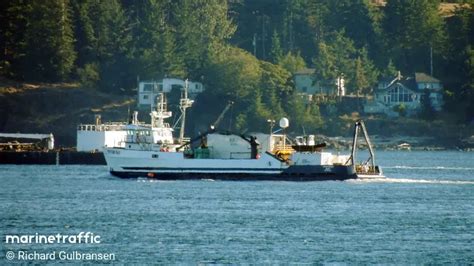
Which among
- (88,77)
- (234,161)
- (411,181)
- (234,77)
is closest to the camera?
(234,161)

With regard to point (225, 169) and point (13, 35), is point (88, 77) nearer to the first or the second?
point (13, 35)

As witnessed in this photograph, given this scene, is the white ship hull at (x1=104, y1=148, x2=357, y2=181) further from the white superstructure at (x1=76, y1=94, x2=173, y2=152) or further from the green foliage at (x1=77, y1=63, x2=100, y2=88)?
the green foliage at (x1=77, y1=63, x2=100, y2=88)

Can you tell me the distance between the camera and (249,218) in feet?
280

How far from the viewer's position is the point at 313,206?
9294cm

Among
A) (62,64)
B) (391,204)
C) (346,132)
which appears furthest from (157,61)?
(391,204)

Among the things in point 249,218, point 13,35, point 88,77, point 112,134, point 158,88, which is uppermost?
point 13,35

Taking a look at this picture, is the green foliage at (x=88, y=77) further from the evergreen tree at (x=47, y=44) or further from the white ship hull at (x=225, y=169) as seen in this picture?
the white ship hull at (x=225, y=169)

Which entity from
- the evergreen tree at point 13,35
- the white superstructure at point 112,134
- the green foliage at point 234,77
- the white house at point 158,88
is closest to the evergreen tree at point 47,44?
the evergreen tree at point 13,35

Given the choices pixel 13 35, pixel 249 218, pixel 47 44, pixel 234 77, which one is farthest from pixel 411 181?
pixel 13 35

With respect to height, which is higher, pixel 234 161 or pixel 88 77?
pixel 88 77

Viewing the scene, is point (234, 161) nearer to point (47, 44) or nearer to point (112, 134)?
point (112, 134)

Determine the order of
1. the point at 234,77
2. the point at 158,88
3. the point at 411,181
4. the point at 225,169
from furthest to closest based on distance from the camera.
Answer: the point at 234,77 < the point at 158,88 < the point at 411,181 < the point at 225,169

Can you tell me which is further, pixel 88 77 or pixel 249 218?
pixel 88 77

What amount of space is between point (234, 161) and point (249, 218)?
86.5ft
